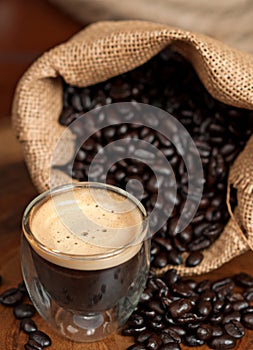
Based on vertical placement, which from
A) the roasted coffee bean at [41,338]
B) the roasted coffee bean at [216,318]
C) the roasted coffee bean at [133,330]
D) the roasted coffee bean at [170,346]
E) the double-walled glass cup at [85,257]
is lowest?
the roasted coffee bean at [41,338]

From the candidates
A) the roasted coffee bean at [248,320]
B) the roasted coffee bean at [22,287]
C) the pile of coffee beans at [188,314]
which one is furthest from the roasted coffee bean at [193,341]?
the roasted coffee bean at [22,287]

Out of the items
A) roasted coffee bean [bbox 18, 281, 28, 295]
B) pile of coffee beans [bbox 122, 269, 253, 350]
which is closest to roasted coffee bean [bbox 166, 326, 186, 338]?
pile of coffee beans [bbox 122, 269, 253, 350]

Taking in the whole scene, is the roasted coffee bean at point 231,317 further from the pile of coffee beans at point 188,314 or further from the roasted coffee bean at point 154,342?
the roasted coffee bean at point 154,342

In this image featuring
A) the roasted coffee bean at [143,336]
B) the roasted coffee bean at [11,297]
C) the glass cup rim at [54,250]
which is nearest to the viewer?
the glass cup rim at [54,250]

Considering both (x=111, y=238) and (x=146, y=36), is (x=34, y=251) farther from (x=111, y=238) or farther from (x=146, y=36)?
(x=146, y=36)

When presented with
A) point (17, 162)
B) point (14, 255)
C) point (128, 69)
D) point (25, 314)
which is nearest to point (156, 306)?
point (25, 314)

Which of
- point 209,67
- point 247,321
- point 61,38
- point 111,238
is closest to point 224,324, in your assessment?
point 247,321

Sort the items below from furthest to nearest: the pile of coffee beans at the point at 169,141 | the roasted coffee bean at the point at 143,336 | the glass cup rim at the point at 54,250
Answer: the pile of coffee beans at the point at 169,141 < the roasted coffee bean at the point at 143,336 < the glass cup rim at the point at 54,250
